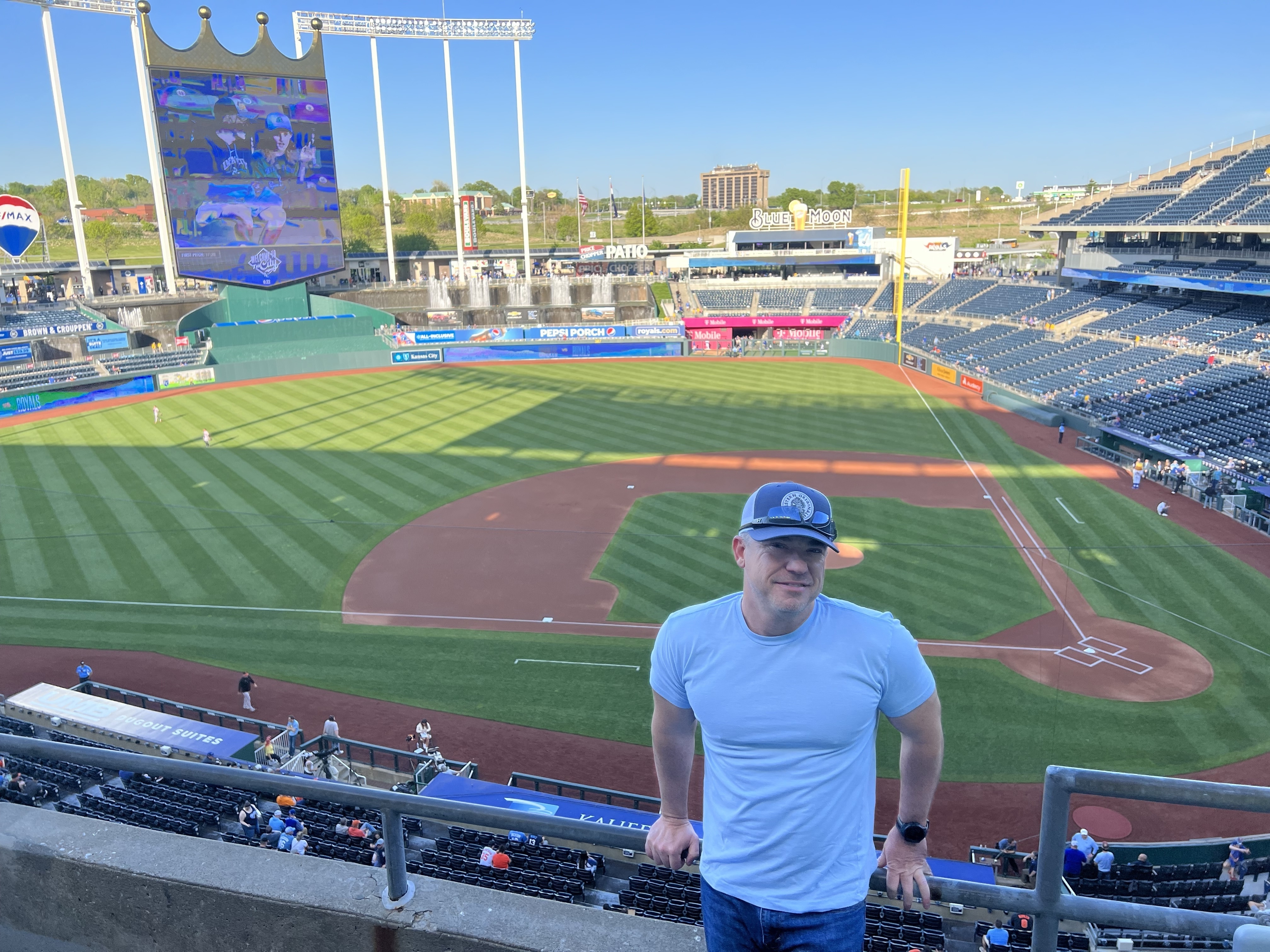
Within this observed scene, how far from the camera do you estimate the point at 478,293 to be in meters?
77.6

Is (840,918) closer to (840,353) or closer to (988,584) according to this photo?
(988,584)

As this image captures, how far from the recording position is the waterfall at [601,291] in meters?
80.1

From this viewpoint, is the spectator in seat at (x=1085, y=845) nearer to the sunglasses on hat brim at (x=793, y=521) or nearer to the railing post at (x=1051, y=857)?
the railing post at (x=1051, y=857)

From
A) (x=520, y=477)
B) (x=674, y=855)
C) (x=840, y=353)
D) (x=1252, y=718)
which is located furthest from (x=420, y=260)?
(x=674, y=855)

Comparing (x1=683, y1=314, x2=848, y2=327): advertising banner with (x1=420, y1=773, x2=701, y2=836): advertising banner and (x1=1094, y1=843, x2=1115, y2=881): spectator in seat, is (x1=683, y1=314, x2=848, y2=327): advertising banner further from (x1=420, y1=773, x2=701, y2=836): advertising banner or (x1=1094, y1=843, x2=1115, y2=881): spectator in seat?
(x1=1094, y1=843, x2=1115, y2=881): spectator in seat

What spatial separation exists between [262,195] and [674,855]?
61.2 metres

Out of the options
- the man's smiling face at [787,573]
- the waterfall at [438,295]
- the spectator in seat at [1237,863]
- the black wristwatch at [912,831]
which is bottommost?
the spectator in seat at [1237,863]

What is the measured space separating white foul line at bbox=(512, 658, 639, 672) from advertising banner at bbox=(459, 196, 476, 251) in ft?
263

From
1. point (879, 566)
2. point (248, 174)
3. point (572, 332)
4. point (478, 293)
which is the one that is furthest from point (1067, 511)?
point (478, 293)

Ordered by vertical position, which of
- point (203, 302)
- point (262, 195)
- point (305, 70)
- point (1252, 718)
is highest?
point (305, 70)

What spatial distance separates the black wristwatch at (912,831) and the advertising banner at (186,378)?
196ft

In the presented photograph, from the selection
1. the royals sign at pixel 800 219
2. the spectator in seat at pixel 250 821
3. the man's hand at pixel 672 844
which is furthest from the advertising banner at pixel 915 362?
the man's hand at pixel 672 844

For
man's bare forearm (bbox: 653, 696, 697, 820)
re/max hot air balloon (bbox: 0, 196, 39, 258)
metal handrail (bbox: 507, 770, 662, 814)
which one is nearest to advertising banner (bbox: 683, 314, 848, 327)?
re/max hot air balloon (bbox: 0, 196, 39, 258)

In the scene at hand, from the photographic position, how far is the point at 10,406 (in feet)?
154
